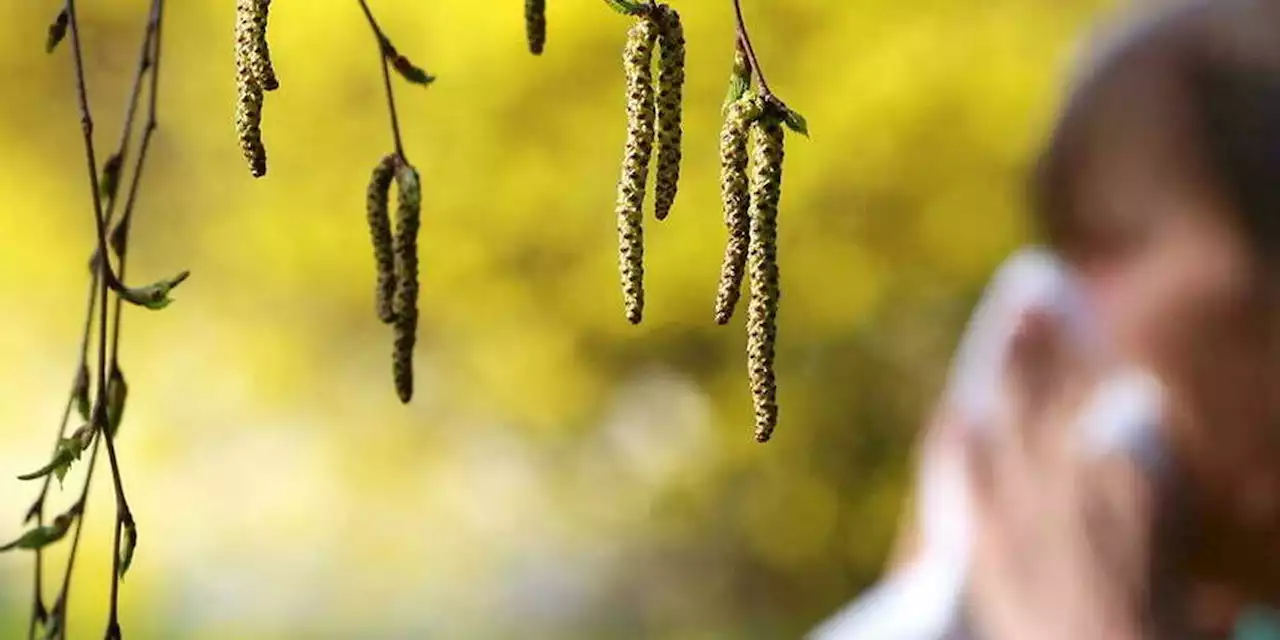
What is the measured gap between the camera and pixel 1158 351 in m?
0.85

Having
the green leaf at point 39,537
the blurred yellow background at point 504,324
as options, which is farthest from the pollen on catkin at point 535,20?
the blurred yellow background at point 504,324

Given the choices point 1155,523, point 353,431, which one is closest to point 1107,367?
point 1155,523

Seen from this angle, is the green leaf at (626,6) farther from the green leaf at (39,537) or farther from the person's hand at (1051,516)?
the person's hand at (1051,516)

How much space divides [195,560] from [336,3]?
0.37m

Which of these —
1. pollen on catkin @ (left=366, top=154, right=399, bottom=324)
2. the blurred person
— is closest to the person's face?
the blurred person

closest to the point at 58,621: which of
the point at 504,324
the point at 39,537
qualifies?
the point at 39,537

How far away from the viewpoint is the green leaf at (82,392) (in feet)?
0.94

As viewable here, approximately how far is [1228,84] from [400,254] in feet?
2.34

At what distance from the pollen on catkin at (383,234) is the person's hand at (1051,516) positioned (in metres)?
0.65

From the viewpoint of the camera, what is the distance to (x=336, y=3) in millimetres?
792

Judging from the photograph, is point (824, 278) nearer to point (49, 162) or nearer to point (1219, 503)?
point (1219, 503)

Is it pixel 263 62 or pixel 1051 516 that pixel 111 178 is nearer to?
pixel 263 62

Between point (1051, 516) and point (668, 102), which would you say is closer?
point (668, 102)

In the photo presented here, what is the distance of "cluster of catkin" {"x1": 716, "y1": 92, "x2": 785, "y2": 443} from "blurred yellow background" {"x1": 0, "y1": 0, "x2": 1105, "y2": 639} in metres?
0.57
